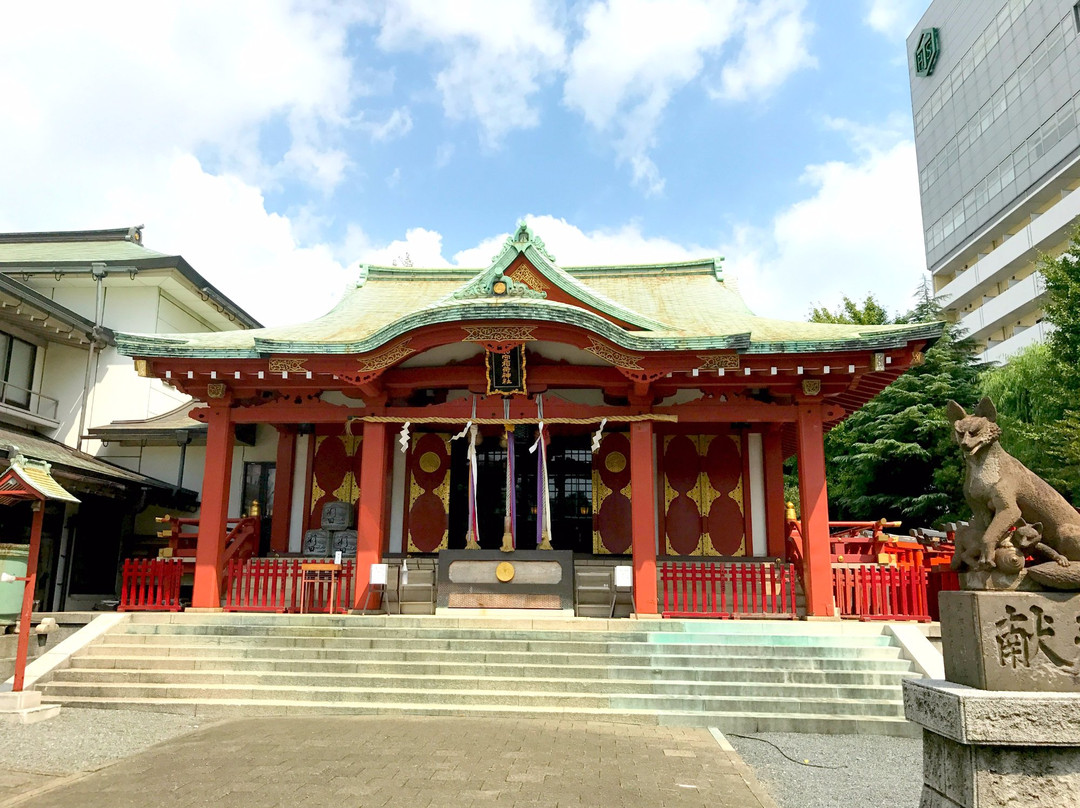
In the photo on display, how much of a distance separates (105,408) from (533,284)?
12.2m

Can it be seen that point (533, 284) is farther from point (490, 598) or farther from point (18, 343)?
point (18, 343)

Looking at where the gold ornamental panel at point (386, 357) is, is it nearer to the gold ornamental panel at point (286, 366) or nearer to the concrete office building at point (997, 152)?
the gold ornamental panel at point (286, 366)

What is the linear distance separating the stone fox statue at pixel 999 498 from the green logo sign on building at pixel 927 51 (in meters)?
55.9

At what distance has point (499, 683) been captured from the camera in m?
9.54

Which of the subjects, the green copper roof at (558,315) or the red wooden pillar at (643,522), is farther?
the red wooden pillar at (643,522)

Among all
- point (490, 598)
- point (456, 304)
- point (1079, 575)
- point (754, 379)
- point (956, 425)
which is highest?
point (456, 304)

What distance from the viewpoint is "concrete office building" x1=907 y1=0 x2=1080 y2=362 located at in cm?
3616

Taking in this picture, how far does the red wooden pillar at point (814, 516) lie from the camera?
1177cm

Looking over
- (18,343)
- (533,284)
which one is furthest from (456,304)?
(18,343)

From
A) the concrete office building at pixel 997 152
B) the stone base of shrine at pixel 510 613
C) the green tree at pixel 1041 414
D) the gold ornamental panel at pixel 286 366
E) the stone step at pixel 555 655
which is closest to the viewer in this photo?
the stone step at pixel 555 655

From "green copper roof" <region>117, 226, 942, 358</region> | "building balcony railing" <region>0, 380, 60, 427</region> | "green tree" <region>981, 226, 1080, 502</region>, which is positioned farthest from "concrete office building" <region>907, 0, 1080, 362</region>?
"building balcony railing" <region>0, 380, 60, 427</region>

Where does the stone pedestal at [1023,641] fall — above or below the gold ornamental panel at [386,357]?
below

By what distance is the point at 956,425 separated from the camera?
4871 mm

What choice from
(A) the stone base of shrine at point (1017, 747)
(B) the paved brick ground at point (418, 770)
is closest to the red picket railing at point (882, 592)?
(B) the paved brick ground at point (418, 770)
